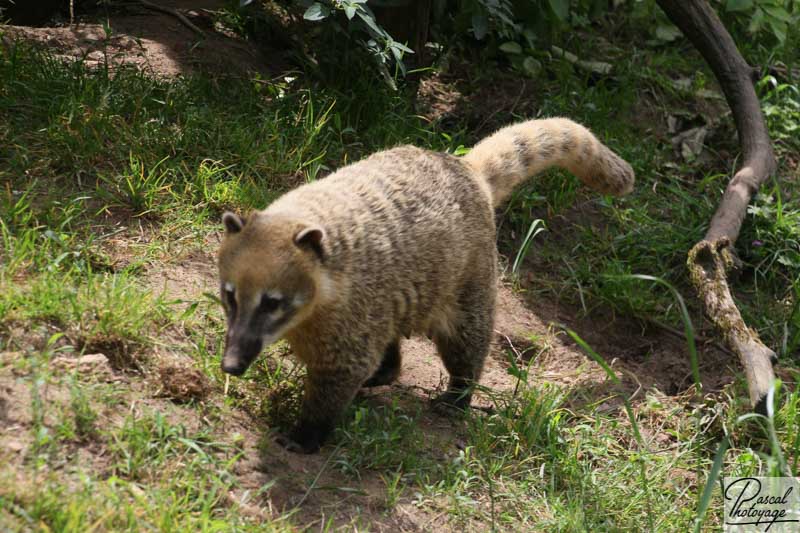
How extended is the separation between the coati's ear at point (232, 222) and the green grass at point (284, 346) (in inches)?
25.2

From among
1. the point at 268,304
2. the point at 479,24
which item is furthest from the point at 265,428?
the point at 479,24

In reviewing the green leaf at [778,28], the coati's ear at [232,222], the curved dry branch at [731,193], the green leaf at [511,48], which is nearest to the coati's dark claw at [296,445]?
the coati's ear at [232,222]

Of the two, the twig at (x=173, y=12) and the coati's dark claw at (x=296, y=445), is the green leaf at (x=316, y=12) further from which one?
the coati's dark claw at (x=296, y=445)

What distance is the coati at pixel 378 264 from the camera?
3.84 m

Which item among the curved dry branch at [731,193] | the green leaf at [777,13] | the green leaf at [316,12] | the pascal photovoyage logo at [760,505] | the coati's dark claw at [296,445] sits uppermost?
the green leaf at [777,13]

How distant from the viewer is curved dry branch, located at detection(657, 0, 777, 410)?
4629 mm

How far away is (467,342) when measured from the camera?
4.76 meters

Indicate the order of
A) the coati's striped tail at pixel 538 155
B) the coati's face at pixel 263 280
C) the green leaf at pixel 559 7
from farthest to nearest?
the green leaf at pixel 559 7 < the coati's striped tail at pixel 538 155 < the coati's face at pixel 263 280

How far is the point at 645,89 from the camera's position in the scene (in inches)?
291

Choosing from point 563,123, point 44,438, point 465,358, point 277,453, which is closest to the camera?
point 44,438

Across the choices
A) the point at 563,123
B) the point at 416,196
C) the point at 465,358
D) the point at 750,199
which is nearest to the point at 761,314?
the point at 750,199

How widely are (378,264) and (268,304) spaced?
691 mm

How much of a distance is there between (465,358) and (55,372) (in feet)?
6.68

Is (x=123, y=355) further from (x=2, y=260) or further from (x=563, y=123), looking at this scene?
(x=563, y=123)
